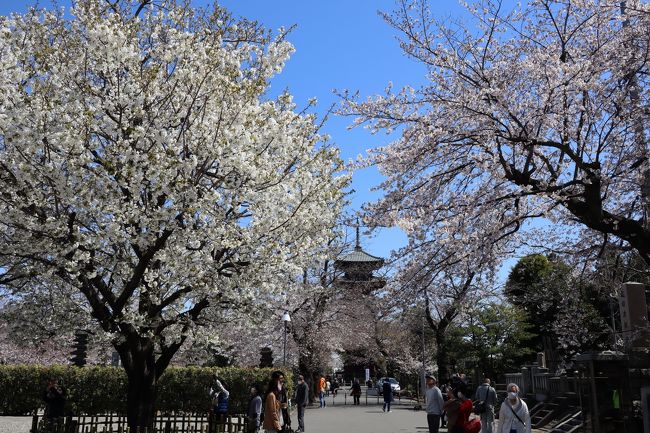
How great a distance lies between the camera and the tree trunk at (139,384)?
12.2m

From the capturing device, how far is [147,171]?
32.0ft

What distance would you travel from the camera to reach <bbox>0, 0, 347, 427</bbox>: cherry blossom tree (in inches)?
396

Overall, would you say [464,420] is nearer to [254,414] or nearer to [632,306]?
[254,414]

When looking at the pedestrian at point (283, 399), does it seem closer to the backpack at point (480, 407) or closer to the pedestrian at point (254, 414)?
the pedestrian at point (254, 414)

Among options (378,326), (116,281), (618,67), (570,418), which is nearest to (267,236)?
(116,281)

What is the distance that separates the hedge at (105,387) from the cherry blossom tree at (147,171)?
11.7 metres

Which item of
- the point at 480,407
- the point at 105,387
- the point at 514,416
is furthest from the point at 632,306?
the point at 105,387

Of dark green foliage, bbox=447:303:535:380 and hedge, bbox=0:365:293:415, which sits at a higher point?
dark green foliage, bbox=447:303:535:380

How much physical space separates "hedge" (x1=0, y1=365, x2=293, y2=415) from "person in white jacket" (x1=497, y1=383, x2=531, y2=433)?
14696mm

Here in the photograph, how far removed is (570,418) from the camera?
1711 centimetres

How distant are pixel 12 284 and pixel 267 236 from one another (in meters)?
5.67

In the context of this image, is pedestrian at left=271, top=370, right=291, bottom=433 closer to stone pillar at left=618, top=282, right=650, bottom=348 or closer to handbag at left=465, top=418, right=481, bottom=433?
handbag at left=465, top=418, right=481, bottom=433

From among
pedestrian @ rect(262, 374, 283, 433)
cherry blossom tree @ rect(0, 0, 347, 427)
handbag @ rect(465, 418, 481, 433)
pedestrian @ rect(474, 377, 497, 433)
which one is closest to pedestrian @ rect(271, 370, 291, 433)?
pedestrian @ rect(262, 374, 283, 433)

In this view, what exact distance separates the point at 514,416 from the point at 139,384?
7.59 meters
